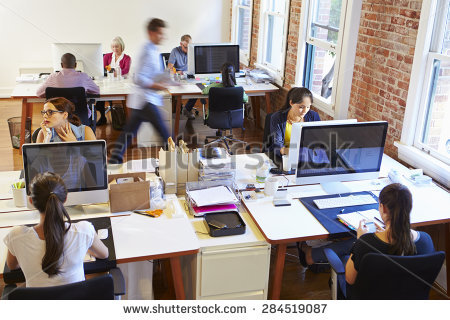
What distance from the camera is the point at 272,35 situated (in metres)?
6.39

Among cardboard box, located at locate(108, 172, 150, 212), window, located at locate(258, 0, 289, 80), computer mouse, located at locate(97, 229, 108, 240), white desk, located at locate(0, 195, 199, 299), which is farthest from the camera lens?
window, located at locate(258, 0, 289, 80)

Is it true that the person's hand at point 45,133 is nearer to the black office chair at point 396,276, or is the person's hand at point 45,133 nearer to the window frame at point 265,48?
the black office chair at point 396,276

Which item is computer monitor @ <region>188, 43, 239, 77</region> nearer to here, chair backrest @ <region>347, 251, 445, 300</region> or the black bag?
the black bag

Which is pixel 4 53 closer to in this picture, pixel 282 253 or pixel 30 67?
pixel 30 67

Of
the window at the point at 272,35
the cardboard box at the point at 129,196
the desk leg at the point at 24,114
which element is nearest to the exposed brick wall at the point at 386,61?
the window at the point at 272,35

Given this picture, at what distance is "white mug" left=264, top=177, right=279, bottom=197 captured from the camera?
9.86 feet

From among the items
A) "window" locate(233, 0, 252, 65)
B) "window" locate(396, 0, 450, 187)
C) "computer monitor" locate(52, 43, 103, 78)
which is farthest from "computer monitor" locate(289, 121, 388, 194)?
"window" locate(233, 0, 252, 65)

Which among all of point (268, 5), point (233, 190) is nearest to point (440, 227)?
point (233, 190)

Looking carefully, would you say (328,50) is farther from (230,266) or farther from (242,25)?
(242,25)

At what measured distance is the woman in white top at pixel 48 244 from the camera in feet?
6.56

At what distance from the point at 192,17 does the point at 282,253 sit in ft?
19.7

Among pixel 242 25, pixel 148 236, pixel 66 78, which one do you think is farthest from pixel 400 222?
pixel 242 25

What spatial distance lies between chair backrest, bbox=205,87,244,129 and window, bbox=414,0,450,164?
2149 mm
